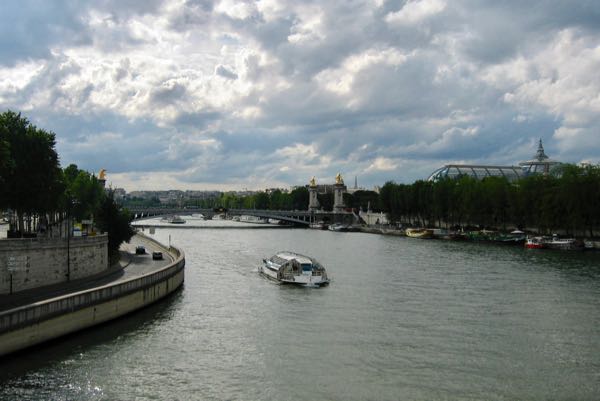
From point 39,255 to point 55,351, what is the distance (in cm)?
1056

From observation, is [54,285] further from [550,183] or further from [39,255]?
[550,183]

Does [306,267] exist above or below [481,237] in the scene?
below

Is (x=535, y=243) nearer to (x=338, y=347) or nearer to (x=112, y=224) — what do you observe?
(x=112, y=224)

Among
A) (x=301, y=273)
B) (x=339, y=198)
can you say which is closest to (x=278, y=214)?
(x=339, y=198)

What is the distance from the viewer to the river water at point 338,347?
22.7 metres

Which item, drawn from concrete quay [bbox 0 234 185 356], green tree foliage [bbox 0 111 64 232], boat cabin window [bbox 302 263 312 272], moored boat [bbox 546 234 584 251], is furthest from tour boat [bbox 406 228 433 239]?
green tree foliage [bbox 0 111 64 232]

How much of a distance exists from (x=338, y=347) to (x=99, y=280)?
17.3 meters

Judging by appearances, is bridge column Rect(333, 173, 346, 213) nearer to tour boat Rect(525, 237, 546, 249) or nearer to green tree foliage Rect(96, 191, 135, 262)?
tour boat Rect(525, 237, 546, 249)

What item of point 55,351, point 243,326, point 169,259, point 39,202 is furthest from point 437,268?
point 55,351

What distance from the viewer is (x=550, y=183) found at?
314ft

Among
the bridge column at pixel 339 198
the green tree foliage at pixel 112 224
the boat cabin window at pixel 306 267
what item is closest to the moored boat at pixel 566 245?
the boat cabin window at pixel 306 267

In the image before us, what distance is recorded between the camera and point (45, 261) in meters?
35.9

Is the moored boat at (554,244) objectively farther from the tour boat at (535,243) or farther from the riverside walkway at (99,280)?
the riverside walkway at (99,280)

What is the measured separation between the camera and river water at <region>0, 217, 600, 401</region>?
22.7m
